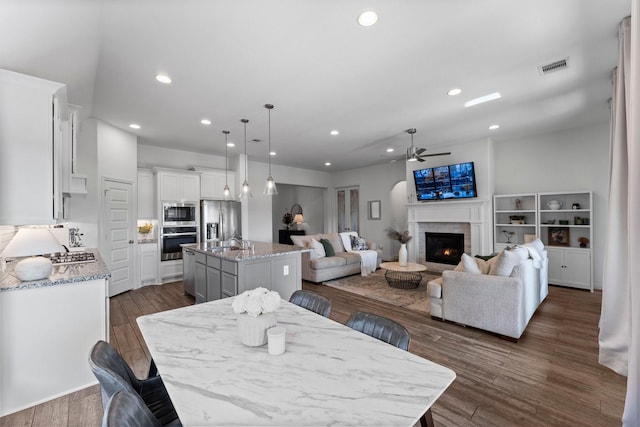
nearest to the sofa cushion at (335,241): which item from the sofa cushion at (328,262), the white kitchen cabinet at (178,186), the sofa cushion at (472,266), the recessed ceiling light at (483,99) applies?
the sofa cushion at (328,262)

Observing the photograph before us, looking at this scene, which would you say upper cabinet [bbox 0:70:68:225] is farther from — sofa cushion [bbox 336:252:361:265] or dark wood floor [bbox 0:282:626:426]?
sofa cushion [bbox 336:252:361:265]

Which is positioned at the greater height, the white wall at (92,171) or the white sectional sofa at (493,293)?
the white wall at (92,171)

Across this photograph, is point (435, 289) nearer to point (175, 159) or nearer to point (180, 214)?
point (180, 214)

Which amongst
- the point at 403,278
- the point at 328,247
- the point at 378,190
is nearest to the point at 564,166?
the point at 403,278

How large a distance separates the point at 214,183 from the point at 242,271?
3.79 metres

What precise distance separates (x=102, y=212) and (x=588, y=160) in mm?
8408

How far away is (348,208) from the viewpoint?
9.13m

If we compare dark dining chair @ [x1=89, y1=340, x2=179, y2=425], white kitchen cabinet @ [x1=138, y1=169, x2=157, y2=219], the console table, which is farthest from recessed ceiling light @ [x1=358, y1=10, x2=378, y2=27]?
the console table

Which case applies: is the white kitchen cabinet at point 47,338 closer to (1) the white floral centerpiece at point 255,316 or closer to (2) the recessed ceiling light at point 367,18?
(1) the white floral centerpiece at point 255,316

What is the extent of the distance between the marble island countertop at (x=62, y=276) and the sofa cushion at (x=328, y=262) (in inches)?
137

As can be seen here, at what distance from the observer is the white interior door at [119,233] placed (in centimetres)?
461

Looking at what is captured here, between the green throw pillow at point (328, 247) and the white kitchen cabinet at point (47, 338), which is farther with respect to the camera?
the green throw pillow at point (328, 247)

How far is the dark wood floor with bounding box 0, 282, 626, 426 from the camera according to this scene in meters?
1.89

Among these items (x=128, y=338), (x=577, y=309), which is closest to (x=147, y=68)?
(x=128, y=338)
